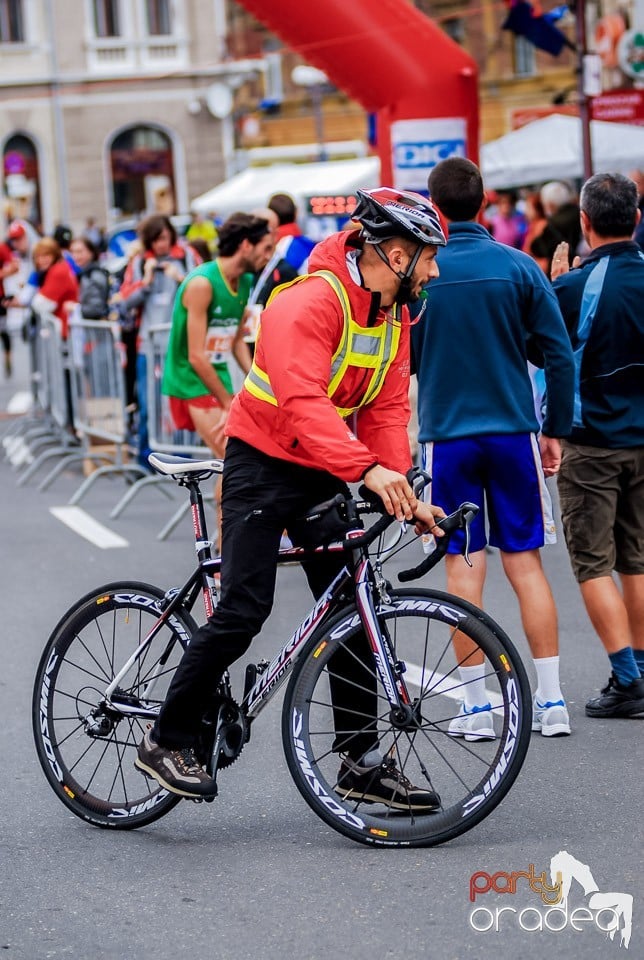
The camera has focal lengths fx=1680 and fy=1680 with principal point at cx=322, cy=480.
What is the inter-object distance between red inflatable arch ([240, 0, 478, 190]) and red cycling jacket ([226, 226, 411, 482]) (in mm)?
8286

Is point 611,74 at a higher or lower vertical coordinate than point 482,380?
higher

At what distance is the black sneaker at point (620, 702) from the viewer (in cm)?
596

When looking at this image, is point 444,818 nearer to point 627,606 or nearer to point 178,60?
point 627,606

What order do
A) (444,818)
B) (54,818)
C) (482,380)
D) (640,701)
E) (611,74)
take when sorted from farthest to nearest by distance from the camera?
(611,74) → (640,701) → (482,380) → (54,818) → (444,818)

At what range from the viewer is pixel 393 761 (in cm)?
472

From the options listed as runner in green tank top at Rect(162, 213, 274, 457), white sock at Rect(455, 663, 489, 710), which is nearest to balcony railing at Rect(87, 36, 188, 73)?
runner in green tank top at Rect(162, 213, 274, 457)

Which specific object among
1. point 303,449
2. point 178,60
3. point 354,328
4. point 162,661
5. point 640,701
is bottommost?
point 640,701

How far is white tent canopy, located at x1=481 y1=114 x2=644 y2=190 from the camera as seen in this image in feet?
64.1

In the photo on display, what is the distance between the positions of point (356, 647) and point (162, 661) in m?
0.60

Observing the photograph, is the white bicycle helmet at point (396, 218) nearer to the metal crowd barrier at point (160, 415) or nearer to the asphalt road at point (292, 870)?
the asphalt road at point (292, 870)

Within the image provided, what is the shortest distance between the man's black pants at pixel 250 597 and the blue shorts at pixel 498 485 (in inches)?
37.1

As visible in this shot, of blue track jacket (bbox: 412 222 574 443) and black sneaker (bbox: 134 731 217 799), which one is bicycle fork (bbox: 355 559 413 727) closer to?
black sneaker (bbox: 134 731 217 799)

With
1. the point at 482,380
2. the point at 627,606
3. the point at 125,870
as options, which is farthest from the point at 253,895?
the point at 627,606

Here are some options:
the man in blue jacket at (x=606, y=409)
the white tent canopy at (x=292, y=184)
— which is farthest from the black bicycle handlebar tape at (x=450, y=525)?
the white tent canopy at (x=292, y=184)
